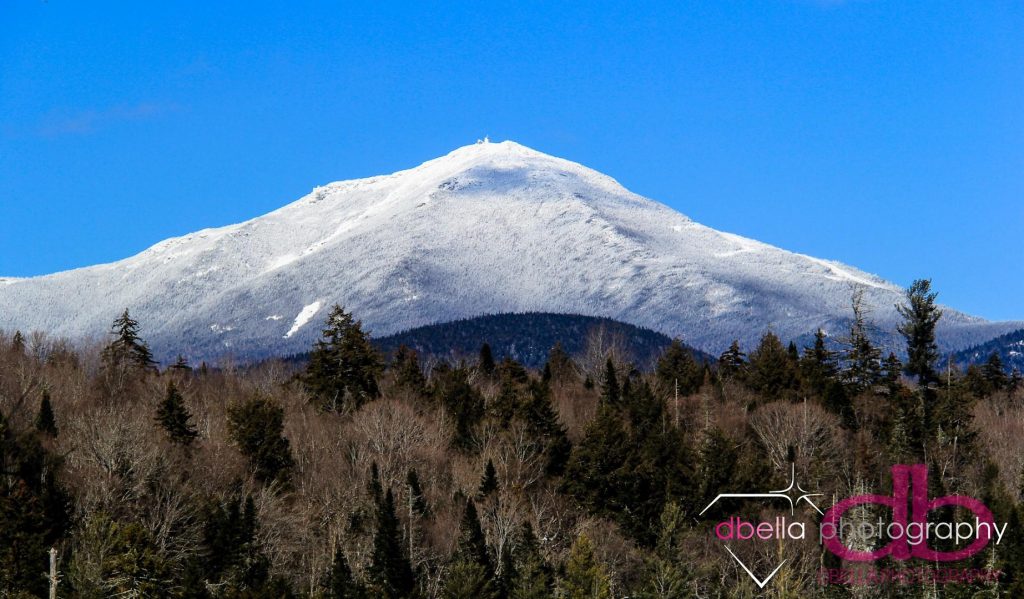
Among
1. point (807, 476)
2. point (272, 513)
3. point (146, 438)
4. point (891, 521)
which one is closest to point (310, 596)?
point (272, 513)

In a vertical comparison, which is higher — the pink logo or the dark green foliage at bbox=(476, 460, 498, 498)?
the dark green foliage at bbox=(476, 460, 498, 498)

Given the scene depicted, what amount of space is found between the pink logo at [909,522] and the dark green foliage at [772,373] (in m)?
24.2

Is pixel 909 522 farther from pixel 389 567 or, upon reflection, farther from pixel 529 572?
pixel 389 567

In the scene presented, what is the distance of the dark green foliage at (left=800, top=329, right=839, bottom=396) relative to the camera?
10669 centimetres

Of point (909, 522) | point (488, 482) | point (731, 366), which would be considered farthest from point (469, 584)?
point (731, 366)

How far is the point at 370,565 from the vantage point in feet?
234

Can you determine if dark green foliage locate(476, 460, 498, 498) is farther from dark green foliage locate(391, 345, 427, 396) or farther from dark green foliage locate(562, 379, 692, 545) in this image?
dark green foliage locate(391, 345, 427, 396)

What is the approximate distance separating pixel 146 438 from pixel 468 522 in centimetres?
2224

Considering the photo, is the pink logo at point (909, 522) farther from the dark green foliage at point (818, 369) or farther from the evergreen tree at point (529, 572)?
the dark green foliage at point (818, 369)

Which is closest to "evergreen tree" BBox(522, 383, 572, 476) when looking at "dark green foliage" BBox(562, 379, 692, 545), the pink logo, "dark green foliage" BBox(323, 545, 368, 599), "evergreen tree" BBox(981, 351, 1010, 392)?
"dark green foliage" BBox(562, 379, 692, 545)

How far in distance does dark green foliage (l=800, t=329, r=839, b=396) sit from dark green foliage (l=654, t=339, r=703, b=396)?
1081cm

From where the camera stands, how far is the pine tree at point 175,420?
89250 millimetres

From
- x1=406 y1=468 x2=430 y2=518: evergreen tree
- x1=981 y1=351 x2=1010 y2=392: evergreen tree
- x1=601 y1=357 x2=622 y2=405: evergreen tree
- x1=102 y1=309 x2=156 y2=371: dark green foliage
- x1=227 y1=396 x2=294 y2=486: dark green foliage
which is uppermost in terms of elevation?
x1=102 y1=309 x2=156 y2=371: dark green foliage

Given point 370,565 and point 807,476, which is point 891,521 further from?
point 370,565
